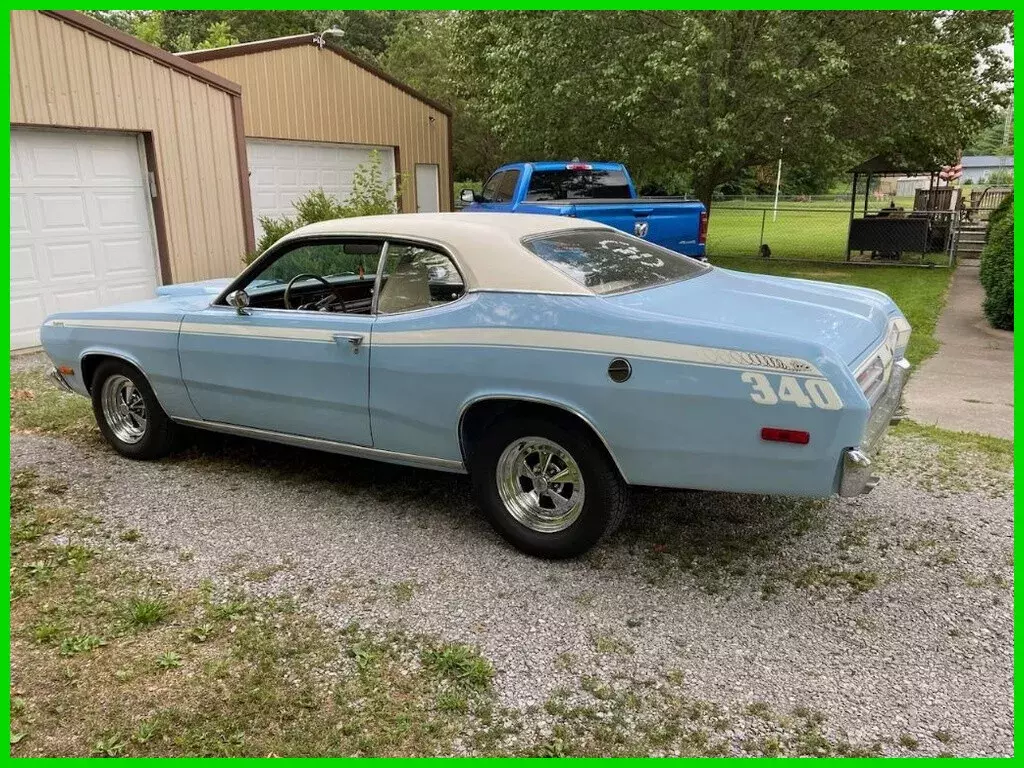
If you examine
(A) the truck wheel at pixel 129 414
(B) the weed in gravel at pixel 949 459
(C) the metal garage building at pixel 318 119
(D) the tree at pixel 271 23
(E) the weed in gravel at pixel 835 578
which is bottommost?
(E) the weed in gravel at pixel 835 578

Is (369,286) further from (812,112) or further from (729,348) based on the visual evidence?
(812,112)

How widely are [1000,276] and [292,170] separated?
10528mm

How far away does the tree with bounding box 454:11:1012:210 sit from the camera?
532 inches

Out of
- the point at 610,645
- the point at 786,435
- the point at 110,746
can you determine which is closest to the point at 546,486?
the point at 610,645

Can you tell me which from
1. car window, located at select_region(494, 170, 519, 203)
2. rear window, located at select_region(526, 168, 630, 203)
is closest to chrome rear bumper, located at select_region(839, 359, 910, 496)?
rear window, located at select_region(526, 168, 630, 203)

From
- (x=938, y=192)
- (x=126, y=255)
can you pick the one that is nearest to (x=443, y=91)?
(x=938, y=192)

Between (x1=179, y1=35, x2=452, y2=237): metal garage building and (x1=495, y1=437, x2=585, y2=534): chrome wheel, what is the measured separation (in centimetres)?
1008

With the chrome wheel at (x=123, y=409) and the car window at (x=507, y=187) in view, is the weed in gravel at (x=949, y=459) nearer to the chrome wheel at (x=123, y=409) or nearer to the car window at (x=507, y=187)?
the chrome wheel at (x=123, y=409)

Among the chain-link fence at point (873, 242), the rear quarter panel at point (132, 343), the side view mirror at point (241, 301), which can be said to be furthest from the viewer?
the chain-link fence at point (873, 242)

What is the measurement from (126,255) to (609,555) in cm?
828

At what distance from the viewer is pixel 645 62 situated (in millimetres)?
13703

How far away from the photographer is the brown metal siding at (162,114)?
8.48 metres

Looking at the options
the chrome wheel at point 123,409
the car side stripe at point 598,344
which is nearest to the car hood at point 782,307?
the car side stripe at point 598,344

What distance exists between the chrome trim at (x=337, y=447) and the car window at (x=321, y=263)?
0.85 metres
